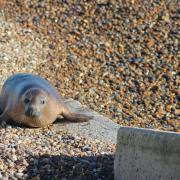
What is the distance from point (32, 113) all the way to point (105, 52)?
2916 millimetres

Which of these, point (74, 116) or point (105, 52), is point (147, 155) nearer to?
point (74, 116)

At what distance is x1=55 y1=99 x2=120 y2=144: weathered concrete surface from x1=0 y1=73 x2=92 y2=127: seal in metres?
0.10

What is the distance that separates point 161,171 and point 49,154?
4.21 feet

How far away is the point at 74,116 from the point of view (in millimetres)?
7480

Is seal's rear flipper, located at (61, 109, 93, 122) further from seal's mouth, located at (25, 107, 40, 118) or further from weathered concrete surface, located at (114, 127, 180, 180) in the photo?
weathered concrete surface, located at (114, 127, 180, 180)

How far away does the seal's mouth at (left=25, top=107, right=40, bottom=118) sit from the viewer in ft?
23.1

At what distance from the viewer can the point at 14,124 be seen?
717 cm

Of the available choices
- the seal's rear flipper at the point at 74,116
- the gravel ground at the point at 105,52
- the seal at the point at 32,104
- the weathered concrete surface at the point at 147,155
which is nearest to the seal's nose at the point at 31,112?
the seal at the point at 32,104

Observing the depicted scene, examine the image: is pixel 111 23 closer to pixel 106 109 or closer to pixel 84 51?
pixel 84 51

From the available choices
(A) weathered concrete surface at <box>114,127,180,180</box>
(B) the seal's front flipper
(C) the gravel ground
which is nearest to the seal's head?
(B) the seal's front flipper

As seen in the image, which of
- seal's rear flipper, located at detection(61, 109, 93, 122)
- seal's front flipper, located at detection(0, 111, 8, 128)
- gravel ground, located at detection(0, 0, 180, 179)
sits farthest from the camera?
gravel ground, located at detection(0, 0, 180, 179)

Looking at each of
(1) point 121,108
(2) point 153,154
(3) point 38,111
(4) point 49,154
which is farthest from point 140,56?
(2) point 153,154

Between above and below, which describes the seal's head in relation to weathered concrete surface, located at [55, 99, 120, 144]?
above

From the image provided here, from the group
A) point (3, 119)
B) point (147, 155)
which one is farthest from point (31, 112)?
point (147, 155)
